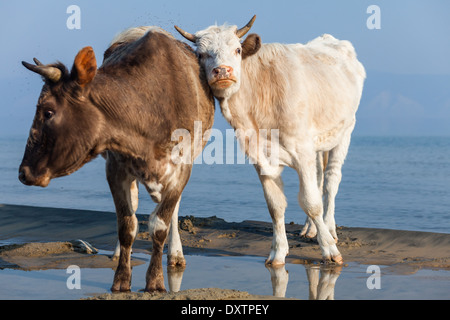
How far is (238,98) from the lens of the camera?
6719mm

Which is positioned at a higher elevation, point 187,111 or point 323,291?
point 187,111

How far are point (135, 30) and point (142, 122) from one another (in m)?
1.84

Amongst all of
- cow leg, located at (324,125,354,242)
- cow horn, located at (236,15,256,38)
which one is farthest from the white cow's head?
cow leg, located at (324,125,354,242)

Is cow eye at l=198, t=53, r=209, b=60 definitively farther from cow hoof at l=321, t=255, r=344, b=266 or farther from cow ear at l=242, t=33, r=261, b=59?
cow hoof at l=321, t=255, r=344, b=266

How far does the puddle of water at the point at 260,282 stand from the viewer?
5.45m

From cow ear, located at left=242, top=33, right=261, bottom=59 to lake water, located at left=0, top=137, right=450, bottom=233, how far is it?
4.80 metres

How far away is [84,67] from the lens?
16.7 ft

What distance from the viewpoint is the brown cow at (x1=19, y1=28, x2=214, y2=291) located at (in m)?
5.11

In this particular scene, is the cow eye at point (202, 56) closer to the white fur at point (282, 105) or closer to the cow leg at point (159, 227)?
the white fur at point (282, 105)

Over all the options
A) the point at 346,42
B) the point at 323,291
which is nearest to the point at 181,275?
the point at 323,291

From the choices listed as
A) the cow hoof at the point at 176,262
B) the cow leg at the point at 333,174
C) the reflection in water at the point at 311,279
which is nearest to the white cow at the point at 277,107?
the reflection in water at the point at 311,279

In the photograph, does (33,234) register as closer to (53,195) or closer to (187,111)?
(187,111)

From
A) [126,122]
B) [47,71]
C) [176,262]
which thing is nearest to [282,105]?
[176,262]

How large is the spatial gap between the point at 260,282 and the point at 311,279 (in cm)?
47
